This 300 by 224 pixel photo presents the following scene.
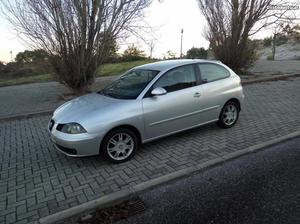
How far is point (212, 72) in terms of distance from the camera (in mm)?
5535

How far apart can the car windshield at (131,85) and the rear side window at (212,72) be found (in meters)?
1.04

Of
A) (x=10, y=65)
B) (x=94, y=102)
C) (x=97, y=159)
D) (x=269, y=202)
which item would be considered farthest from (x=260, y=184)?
(x=10, y=65)

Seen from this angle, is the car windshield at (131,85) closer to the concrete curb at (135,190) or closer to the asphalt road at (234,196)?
the concrete curb at (135,190)

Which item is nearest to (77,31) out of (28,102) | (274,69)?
(28,102)

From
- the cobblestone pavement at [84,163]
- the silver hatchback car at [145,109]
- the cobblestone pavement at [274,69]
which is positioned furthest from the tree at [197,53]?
the silver hatchback car at [145,109]

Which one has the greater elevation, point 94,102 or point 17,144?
point 94,102

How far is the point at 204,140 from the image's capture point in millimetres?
5145

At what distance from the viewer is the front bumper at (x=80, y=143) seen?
400 centimetres

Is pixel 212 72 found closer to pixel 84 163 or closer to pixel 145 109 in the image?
pixel 145 109

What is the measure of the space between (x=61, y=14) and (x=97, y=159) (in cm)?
614

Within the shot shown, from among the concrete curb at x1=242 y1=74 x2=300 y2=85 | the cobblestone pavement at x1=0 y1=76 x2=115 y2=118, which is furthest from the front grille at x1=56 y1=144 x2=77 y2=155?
the concrete curb at x1=242 y1=74 x2=300 y2=85

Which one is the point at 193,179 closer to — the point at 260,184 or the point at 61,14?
the point at 260,184

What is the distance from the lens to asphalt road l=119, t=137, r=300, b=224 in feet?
9.59

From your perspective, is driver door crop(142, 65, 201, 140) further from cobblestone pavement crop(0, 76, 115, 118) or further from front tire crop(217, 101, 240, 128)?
cobblestone pavement crop(0, 76, 115, 118)
